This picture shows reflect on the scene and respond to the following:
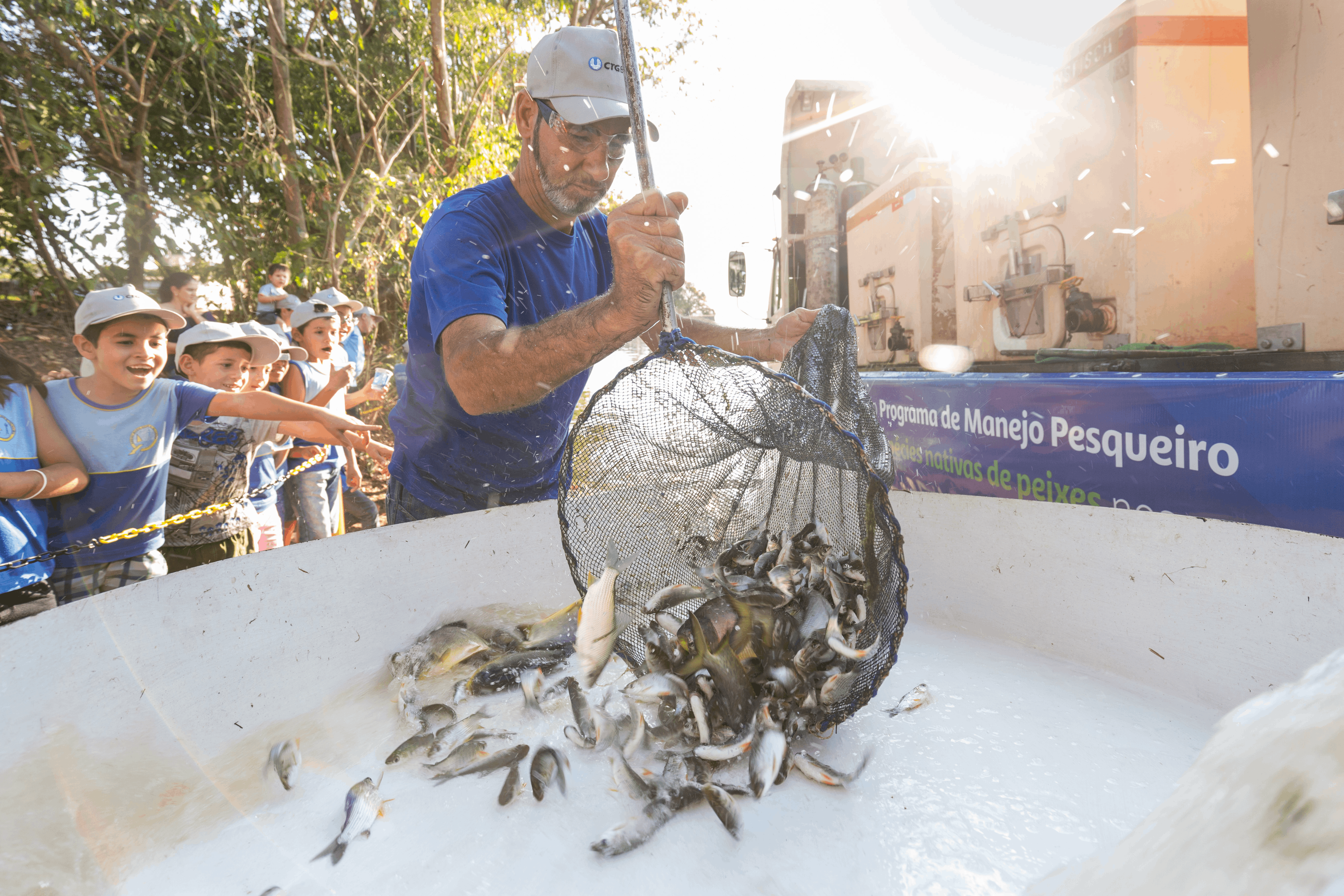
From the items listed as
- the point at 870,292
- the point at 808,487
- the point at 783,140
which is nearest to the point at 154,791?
the point at 808,487

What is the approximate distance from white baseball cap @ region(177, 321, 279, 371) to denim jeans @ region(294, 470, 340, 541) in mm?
962

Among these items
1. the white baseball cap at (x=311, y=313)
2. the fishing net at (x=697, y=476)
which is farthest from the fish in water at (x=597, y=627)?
the white baseball cap at (x=311, y=313)

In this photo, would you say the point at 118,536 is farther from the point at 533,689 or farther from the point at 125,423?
the point at 533,689

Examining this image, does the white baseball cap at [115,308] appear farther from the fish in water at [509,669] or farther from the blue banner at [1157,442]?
the blue banner at [1157,442]

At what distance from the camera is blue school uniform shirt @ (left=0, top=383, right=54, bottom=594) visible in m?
2.15

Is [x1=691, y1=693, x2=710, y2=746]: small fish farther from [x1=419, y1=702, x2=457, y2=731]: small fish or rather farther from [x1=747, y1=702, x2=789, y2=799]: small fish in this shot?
[x1=419, y1=702, x2=457, y2=731]: small fish

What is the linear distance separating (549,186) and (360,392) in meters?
2.81

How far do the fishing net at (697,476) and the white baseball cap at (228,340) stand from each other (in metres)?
2.12

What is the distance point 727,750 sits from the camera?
1384 mm

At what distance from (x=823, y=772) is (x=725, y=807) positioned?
0.22 meters

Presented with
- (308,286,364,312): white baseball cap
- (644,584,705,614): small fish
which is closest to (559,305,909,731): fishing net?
(644,584,705,614): small fish

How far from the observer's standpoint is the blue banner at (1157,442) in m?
1.51

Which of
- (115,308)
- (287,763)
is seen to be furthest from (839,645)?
(115,308)

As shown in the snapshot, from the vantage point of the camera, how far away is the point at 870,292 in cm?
488
